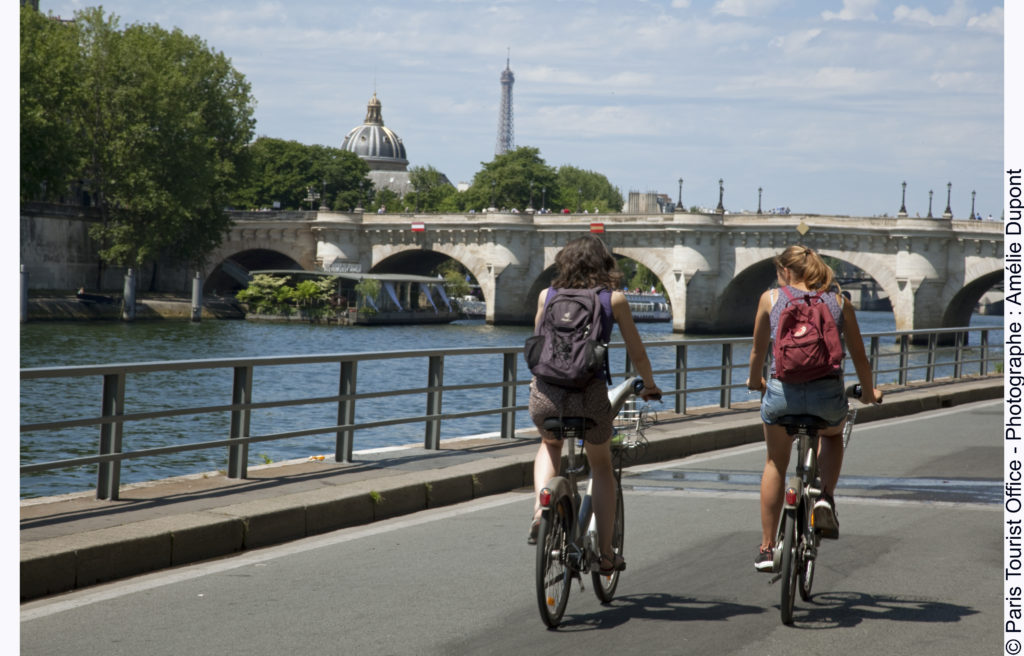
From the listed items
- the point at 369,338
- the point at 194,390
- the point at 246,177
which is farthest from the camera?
the point at 246,177

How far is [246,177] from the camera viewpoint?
6512cm

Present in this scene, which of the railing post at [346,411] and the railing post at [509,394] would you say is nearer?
the railing post at [346,411]

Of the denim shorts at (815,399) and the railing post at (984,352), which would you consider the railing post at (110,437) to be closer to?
the denim shorts at (815,399)

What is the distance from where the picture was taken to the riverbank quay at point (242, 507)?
5.97 meters

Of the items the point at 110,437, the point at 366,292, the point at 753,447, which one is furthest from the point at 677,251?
the point at 110,437

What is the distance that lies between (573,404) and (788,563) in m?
1.03

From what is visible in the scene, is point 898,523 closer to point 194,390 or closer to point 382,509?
point 382,509

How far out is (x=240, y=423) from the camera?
26.6 ft

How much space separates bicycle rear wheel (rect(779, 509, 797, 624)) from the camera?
201 inches

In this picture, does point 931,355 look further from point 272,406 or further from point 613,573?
point 613,573

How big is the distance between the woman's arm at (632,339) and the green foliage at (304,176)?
93.9 meters

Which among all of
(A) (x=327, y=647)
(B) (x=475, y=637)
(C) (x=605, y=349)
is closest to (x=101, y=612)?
(A) (x=327, y=647)

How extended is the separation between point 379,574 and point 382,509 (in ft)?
5.70

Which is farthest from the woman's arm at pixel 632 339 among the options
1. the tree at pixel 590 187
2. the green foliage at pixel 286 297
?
the tree at pixel 590 187
